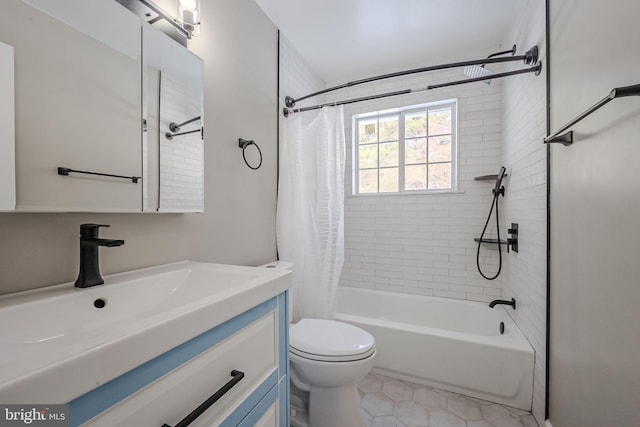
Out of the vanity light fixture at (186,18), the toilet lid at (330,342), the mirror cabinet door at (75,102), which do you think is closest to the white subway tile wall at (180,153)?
the mirror cabinet door at (75,102)

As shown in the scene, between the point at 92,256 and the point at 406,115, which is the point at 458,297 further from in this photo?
the point at 92,256

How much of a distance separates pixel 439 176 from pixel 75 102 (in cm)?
266

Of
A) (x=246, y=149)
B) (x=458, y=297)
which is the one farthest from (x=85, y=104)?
(x=458, y=297)

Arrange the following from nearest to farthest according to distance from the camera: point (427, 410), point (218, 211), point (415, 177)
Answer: point (218, 211) < point (427, 410) < point (415, 177)

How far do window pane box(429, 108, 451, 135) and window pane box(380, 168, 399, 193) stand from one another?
531 millimetres

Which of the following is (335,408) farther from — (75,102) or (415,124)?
(415,124)

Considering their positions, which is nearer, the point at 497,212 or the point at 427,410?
the point at 427,410

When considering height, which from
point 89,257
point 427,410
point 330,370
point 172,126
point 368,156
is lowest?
point 427,410

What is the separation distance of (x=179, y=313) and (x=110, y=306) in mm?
445

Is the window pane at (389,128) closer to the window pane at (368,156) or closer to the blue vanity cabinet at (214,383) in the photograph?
the window pane at (368,156)

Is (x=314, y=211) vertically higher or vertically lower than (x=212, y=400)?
higher

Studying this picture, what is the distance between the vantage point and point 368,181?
116 inches

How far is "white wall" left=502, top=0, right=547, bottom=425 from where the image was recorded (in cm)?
153

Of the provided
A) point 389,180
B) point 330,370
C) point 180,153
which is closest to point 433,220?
point 389,180
